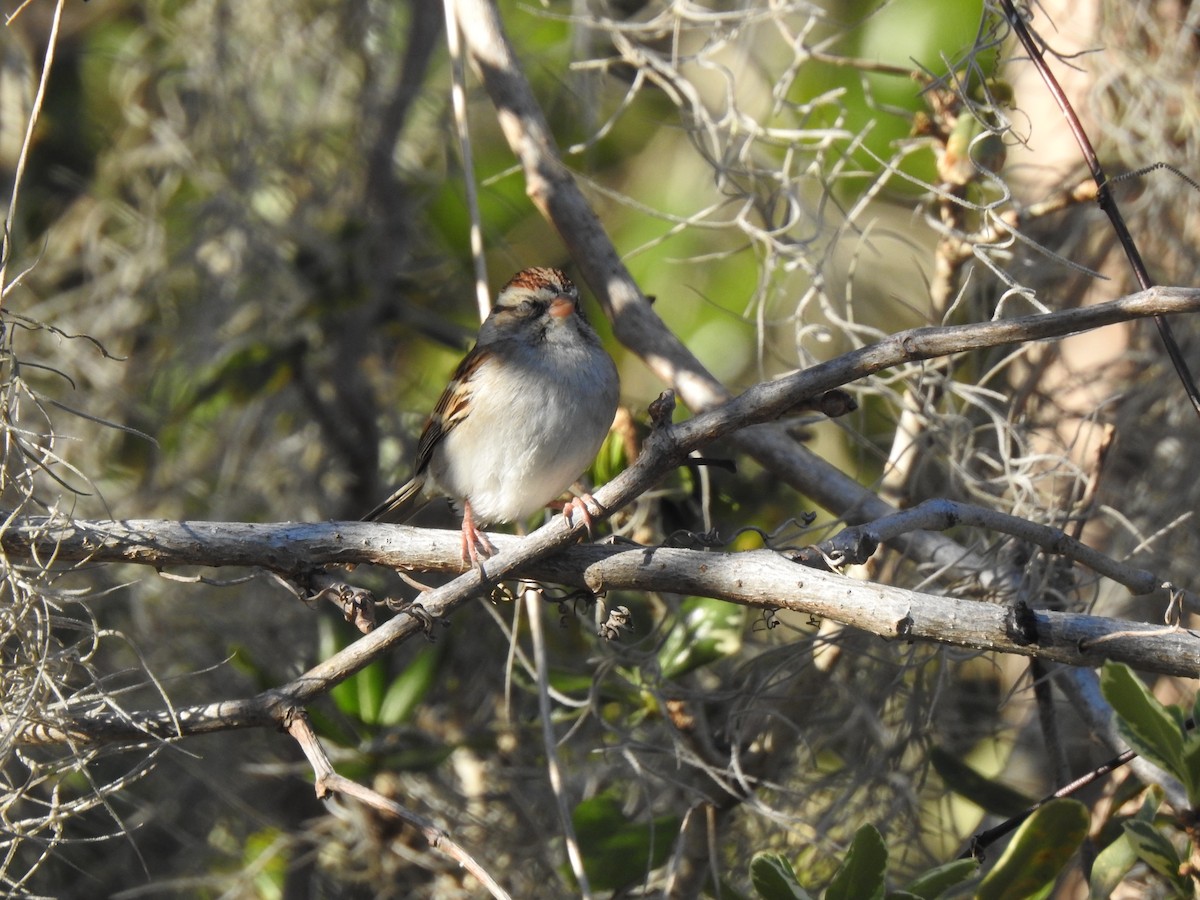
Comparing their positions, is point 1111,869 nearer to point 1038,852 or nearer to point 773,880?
point 1038,852

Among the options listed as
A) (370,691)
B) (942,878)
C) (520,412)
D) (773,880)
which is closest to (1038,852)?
(942,878)

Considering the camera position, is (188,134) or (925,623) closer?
(925,623)

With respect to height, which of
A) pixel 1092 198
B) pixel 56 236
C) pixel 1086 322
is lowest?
pixel 56 236

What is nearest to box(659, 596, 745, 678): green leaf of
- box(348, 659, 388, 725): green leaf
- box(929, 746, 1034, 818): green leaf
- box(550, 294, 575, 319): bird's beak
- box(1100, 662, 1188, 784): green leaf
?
box(929, 746, 1034, 818): green leaf

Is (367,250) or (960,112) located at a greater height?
(960,112)

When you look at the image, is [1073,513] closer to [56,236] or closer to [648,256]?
[648,256]

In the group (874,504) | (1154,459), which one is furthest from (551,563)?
(1154,459)

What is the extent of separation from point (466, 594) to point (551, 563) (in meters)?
0.17

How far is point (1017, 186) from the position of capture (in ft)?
9.98

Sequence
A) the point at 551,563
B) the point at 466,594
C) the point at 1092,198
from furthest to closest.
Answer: the point at 1092,198, the point at 551,563, the point at 466,594

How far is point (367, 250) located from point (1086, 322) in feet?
8.78

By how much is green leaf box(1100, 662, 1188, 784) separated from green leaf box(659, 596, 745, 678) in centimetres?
96

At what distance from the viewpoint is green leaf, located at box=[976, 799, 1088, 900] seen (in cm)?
174

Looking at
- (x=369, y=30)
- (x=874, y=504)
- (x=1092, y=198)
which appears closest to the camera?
(x=1092, y=198)
